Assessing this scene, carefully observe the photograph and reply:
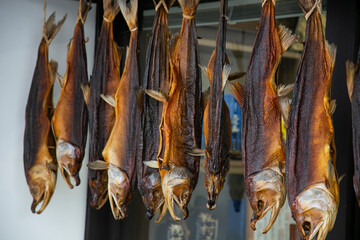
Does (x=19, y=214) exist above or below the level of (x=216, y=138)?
below

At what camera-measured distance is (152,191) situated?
2.37m

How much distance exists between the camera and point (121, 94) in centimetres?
250

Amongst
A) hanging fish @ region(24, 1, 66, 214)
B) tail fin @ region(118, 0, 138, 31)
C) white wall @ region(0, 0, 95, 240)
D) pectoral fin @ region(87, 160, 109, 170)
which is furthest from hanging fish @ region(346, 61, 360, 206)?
white wall @ region(0, 0, 95, 240)

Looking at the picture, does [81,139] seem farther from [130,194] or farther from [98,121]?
[130,194]

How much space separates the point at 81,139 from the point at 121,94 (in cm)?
41

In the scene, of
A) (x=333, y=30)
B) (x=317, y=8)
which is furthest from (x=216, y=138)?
(x=333, y=30)

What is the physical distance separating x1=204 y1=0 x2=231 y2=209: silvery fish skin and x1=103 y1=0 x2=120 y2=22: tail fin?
72 cm

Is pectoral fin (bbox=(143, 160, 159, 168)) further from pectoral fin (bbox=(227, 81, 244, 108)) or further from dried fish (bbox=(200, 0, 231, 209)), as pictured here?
pectoral fin (bbox=(227, 81, 244, 108))

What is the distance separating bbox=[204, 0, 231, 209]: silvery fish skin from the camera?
2086 mm

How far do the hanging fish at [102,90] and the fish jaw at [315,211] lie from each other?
107cm

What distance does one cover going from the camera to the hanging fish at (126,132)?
2.48 m

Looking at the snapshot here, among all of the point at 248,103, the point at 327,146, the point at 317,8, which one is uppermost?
the point at 317,8

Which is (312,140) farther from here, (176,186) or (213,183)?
(176,186)

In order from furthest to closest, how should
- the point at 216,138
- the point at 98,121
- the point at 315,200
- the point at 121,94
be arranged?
1. the point at 98,121
2. the point at 121,94
3. the point at 216,138
4. the point at 315,200
